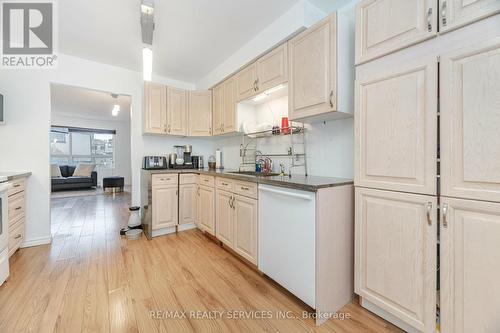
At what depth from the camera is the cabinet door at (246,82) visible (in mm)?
2490

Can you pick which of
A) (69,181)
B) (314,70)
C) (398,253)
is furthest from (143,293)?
(69,181)

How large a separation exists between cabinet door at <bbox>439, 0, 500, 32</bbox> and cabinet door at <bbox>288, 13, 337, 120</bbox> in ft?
2.06

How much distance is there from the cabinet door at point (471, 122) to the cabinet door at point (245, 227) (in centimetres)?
139

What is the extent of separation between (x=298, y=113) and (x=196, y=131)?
2057mm

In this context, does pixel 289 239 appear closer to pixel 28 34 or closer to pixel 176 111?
pixel 176 111

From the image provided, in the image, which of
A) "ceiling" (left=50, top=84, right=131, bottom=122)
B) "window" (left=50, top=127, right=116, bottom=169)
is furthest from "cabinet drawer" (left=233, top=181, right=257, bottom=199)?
"window" (left=50, top=127, right=116, bottom=169)

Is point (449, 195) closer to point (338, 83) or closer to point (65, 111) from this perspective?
point (338, 83)

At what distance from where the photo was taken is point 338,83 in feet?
5.35

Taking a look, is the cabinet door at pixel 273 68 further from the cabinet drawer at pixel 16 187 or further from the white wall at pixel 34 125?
the cabinet drawer at pixel 16 187

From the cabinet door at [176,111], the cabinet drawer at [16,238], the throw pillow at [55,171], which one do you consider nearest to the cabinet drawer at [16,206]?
the cabinet drawer at [16,238]

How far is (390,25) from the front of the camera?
1324 millimetres

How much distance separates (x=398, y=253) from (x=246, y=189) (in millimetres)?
1267

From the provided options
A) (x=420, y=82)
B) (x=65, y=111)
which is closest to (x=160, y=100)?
(x=420, y=82)

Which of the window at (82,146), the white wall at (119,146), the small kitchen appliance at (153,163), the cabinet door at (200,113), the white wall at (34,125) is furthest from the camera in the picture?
the white wall at (119,146)
